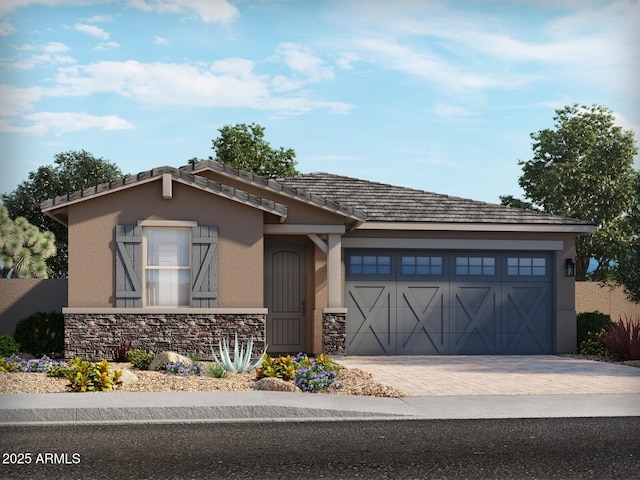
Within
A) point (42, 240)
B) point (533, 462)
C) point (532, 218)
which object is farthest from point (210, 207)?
point (42, 240)

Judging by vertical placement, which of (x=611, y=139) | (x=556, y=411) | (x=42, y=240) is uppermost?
(x=611, y=139)

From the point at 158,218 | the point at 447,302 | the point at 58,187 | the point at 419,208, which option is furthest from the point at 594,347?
the point at 58,187

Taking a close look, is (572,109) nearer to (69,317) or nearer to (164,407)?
(69,317)

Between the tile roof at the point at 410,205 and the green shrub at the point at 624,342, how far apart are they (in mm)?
3199

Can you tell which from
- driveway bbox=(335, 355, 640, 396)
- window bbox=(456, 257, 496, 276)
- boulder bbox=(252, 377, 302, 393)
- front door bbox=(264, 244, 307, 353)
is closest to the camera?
boulder bbox=(252, 377, 302, 393)

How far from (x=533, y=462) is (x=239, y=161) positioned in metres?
33.0

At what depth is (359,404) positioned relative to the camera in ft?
37.5

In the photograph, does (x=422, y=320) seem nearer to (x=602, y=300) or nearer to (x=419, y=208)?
(x=419, y=208)

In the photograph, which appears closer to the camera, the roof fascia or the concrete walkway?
the concrete walkway

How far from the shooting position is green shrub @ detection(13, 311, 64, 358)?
1783 cm

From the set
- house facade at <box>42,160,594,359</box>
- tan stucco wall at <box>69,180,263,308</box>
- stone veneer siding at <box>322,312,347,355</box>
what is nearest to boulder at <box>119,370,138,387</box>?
house facade at <box>42,160,594,359</box>

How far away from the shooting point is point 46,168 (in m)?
43.0

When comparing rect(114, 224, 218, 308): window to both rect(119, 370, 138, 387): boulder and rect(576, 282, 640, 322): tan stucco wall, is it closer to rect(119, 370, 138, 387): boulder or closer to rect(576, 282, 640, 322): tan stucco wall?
rect(119, 370, 138, 387): boulder

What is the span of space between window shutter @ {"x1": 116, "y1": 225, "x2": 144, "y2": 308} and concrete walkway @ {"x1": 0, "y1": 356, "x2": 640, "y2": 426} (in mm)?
5224
